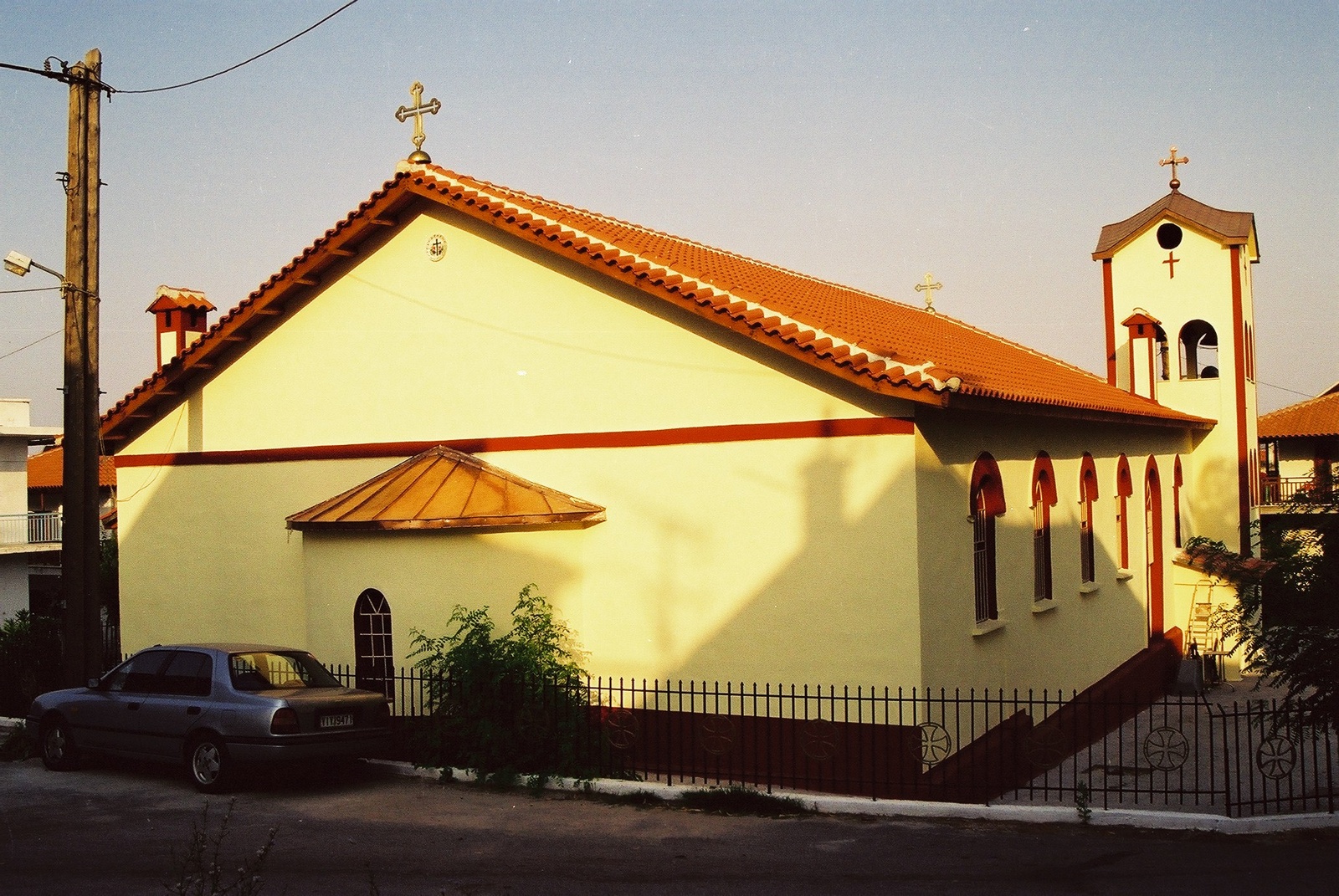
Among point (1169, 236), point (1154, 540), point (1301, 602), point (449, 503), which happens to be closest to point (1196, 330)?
point (1169, 236)

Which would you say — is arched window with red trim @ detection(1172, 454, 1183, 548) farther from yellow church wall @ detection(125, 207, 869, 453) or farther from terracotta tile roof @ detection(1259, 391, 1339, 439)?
terracotta tile roof @ detection(1259, 391, 1339, 439)

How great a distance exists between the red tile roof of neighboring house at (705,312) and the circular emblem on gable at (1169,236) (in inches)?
279

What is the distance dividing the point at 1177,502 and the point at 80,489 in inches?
829

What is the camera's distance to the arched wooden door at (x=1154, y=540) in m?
22.4

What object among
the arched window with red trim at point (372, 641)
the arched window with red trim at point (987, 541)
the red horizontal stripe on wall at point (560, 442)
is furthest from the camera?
the arched window with red trim at point (372, 641)

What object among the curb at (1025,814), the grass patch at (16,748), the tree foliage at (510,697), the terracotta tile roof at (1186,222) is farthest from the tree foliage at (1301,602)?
the terracotta tile roof at (1186,222)

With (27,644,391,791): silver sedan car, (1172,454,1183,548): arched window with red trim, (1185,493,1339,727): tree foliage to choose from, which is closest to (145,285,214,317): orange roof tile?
(27,644,391,791): silver sedan car

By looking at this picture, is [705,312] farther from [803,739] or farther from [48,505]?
[48,505]

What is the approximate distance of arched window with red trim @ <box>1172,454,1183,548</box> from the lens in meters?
24.8

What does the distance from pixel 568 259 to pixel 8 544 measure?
3119cm

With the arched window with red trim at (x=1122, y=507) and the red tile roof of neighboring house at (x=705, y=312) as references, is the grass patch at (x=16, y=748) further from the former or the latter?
the arched window with red trim at (x=1122, y=507)

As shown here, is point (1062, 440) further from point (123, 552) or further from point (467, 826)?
point (123, 552)

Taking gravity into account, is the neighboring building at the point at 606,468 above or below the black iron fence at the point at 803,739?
above

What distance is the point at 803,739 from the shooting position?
1223cm
